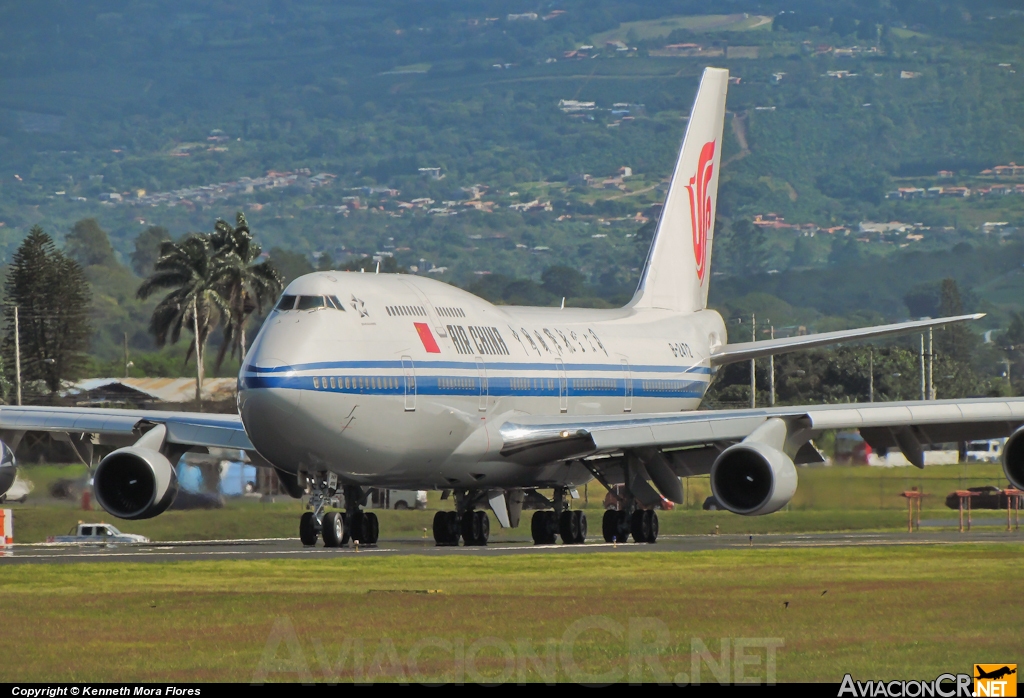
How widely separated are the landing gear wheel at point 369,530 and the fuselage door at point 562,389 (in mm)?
5354

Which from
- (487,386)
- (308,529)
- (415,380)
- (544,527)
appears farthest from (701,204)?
(308,529)

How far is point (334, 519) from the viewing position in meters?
30.4

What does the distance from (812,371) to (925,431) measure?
68.4 m

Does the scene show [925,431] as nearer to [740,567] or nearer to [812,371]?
[740,567]

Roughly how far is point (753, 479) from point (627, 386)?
940cm

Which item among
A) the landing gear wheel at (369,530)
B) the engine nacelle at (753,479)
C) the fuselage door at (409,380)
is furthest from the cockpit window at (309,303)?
the engine nacelle at (753,479)

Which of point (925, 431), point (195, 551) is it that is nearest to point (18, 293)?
point (195, 551)

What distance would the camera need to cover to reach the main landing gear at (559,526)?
35.1 meters

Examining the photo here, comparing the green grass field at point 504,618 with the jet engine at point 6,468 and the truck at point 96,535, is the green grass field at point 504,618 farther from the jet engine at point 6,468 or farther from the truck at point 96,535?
the truck at point 96,535

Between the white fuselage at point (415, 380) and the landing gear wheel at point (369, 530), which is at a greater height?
the white fuselage at point (415, 380)

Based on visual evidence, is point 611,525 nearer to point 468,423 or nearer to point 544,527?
point 544,527

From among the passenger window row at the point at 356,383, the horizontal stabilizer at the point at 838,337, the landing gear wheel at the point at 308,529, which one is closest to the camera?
the passenger window row at the point at 356,383

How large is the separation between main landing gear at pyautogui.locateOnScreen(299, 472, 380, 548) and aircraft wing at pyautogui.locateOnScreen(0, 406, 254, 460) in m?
2.23

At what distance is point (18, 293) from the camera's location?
92812 millimetres
